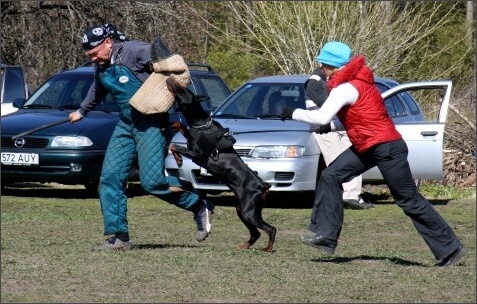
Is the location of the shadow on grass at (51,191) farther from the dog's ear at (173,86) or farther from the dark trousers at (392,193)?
the dark trousers at (392,193)

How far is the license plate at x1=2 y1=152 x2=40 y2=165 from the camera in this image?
45.3 feet

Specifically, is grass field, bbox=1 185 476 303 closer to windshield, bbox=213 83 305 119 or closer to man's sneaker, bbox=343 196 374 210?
man's sneaker, bbox=343 196 374 210

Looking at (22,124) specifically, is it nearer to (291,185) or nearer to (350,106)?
(291,185)

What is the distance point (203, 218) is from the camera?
9500 mm

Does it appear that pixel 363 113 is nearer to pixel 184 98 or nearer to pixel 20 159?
pixel 184 98

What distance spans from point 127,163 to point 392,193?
2107 millimetres

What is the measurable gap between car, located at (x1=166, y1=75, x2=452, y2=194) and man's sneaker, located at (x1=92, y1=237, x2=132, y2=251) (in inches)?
167

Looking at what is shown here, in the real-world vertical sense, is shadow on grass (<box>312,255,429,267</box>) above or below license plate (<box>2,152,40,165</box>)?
above

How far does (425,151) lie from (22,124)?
4.91 m

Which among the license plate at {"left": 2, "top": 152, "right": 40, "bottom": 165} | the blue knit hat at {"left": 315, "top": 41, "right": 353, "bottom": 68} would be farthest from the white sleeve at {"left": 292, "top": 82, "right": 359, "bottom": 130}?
the license plate at {"left": 2, "top": 152, "right": 40, "bottom": 165}

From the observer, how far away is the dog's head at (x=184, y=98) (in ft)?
29.5

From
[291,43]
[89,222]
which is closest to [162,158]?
[89,222]

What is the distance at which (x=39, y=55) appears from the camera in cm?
2344

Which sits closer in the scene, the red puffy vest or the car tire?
the red puffy vest
